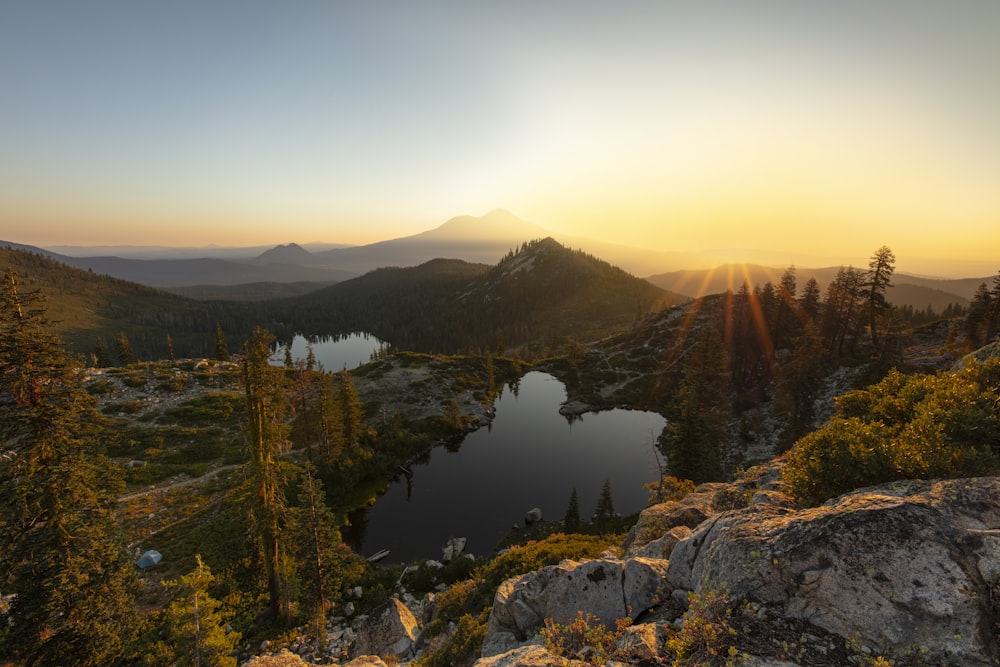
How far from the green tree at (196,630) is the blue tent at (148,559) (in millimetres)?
24019

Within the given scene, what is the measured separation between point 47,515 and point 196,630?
7.38 m

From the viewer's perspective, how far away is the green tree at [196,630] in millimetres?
15797

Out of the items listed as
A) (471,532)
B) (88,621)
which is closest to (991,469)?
(88,621)

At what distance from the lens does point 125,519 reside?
38.3 m

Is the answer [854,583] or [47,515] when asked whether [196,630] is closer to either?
[47,515]

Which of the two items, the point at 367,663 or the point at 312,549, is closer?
the point at 367,663

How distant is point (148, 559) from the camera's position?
1309 inches

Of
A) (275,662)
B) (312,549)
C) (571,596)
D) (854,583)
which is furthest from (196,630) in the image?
(854,583)

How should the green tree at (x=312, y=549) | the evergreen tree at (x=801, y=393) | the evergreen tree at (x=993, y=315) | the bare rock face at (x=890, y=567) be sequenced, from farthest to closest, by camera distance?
the evergreen tree at (x=993, y=315), the evergreen tree at (x=801, y=393), the green tree at (x=312, y=549), the bare rock face at (x=890, y=567)

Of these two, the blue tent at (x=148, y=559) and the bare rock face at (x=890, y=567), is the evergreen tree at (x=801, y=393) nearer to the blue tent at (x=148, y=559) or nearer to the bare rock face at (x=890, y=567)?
the bare rock face at (x=890, y=567)

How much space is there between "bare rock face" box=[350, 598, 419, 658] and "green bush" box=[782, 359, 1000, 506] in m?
21.8

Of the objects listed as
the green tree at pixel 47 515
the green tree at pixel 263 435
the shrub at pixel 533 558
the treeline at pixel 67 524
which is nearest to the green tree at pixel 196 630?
the treeline at pixel 67 524

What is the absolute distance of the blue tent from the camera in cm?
3288

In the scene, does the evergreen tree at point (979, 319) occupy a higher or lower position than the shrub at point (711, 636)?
higher
